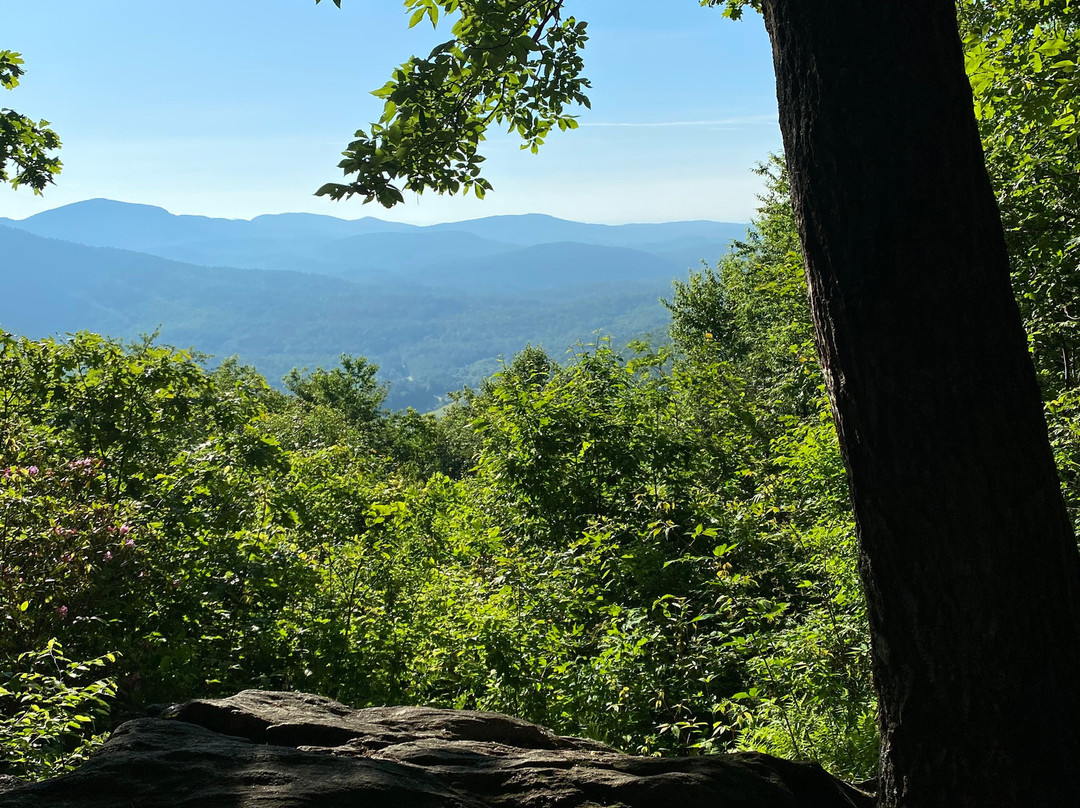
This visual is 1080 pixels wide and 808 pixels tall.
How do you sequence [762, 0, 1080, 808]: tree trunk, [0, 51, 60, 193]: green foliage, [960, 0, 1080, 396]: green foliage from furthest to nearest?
1. [0, 51, 60, 193]: green foliage
2. [960, 0, 1080, 396]: green foliage
3. [762, 0, 1080, 808]: tree trunk

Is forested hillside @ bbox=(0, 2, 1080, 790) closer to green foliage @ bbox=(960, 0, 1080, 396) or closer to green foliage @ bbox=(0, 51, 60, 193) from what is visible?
green foliage @ bbox=(960, 0, 1080, 396)

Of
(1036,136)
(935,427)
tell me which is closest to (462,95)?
(935,427)

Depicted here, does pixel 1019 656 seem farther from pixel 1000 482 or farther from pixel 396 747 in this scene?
pixel 396 747

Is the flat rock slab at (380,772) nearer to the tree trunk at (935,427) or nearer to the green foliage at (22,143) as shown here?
the tree trunk at (935,427)

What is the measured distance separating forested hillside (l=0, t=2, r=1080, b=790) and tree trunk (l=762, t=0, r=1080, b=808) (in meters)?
2.17

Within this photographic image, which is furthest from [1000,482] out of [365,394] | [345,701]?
[365,394]

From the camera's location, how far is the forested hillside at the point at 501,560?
503 centimetres

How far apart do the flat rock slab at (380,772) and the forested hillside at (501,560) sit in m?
1.23

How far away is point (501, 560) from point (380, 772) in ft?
14.4

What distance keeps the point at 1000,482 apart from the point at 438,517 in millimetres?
10294

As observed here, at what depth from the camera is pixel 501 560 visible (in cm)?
700

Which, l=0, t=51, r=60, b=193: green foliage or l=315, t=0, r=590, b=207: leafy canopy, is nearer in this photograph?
l=315, t=0, r=590, b=207: leafy canopy

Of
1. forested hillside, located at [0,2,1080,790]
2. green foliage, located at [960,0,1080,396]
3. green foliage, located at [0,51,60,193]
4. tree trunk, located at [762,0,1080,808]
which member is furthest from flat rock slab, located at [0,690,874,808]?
green foliage, located at [0,51,60,193]

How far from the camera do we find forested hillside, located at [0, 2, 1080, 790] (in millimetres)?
5027
